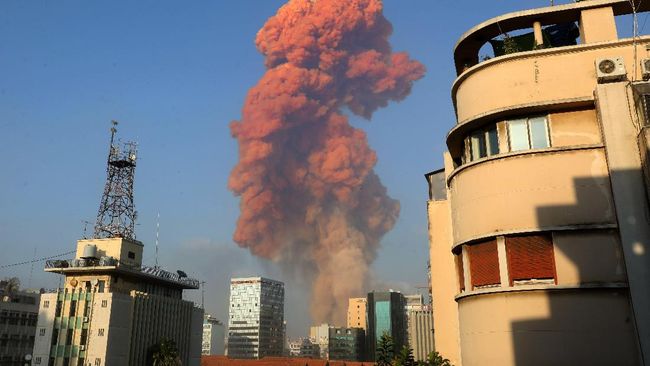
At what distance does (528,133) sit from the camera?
17328mm

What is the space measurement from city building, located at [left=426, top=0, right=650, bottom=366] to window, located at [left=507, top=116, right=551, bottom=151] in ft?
0.11

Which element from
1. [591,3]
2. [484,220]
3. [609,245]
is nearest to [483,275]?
[484,220]

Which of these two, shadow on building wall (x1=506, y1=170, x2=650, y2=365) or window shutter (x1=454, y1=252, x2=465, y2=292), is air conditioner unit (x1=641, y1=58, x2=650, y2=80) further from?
window shutter (x1=454, y1=252, x2=465, y2=292)

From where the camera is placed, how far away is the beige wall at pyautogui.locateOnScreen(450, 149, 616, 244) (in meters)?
15.9

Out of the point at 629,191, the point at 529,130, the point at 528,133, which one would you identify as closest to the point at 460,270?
the point at 528,133

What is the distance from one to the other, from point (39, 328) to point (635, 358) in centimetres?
7118

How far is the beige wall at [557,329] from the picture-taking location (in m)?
14.7

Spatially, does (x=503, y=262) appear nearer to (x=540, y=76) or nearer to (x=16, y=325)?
(x=540, y=76)

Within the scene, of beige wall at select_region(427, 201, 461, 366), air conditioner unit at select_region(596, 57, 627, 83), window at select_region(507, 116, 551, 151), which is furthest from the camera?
beige wall at select_region(427, 201, 461, 366)

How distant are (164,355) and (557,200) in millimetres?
66607

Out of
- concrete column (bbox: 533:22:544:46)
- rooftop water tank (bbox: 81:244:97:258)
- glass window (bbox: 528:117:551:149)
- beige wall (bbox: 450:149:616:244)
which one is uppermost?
rooftop water tank (bbox: 81:244:97:258)

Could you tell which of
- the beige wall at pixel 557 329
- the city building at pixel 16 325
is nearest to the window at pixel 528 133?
the beige wall at pixel 557 329

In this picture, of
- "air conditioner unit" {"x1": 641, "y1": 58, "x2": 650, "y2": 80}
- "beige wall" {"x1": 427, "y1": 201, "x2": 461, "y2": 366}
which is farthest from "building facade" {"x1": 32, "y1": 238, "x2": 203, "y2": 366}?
"air conditioner unit" {"x1": 641, "y1": 58, "x2": 650, "y2": 80}

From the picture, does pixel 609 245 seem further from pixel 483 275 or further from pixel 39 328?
pixel 39 328
